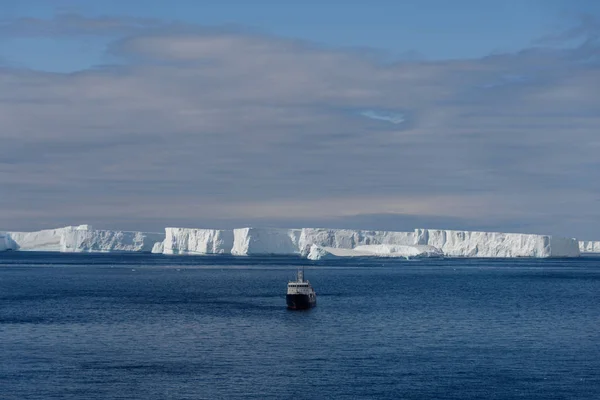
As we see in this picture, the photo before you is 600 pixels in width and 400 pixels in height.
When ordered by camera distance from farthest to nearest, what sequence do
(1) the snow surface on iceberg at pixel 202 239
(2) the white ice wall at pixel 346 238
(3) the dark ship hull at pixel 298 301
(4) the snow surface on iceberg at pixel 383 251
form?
(1) the snow surface on iceberg at pixel 202 239 < (2) the white ice wall at pixel 346 238 < (4) the snow surface on iceberg at pixel 383 251 < (3) the dark ship hull at pixel 298 301

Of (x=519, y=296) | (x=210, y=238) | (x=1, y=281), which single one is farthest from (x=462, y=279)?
(x=210, y=238)

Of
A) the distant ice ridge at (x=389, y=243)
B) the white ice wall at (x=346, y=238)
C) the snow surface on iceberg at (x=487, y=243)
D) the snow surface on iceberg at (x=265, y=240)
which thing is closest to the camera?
the snow surface on iceberg at (x=487, y=243)

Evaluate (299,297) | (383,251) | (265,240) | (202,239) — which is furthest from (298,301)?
(202,239)

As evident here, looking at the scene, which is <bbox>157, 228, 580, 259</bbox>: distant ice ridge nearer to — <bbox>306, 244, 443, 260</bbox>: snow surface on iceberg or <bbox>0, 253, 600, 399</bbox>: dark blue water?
<bbox>306, 244, 443, 260</bbox>: snow surface on iceberg

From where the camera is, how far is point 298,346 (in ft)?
143

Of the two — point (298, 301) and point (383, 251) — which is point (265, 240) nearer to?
point (383, 251)

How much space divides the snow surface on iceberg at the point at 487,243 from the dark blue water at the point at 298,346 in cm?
9234

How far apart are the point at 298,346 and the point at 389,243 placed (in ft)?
469

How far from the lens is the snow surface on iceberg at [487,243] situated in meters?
171

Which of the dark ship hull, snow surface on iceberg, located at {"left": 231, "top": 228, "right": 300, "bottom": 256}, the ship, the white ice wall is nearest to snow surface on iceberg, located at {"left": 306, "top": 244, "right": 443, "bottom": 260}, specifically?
the white ice wall

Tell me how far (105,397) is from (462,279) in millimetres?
79926

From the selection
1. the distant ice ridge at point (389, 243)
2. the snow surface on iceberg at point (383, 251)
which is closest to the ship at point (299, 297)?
the distant ice ridge at point (389, 243)

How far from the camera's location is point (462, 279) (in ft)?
349

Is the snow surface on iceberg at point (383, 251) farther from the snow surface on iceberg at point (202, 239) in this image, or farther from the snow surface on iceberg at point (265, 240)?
the snow surface on iceberg at point (202, 239)
